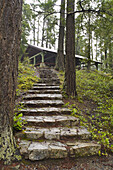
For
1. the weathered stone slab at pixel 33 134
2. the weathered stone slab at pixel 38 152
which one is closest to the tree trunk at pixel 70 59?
the weathered stone slab at pixel 33 134

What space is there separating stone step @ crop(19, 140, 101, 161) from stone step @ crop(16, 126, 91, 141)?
16 cm

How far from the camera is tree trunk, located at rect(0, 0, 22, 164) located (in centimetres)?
185

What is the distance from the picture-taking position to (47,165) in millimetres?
1995

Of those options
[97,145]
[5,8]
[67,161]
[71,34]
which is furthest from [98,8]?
[67,161]

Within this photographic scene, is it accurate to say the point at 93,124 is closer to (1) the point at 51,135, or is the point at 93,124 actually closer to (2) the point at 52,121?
(2) the point at 52,121

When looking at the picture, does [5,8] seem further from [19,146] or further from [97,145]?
[97,145]

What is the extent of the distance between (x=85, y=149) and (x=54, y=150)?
0.67 meters

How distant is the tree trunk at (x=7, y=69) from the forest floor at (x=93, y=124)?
0.27 m

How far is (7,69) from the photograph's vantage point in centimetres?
193

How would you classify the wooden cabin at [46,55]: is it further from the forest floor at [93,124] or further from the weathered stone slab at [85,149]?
the weathered stone slab at [85,149]

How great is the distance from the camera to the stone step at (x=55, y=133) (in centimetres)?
252

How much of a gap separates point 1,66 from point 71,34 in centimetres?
419

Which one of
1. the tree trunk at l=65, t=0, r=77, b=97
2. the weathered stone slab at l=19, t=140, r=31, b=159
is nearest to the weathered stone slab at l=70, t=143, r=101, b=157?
the weathered stone slab at l=19, t=140, r=31, b=159

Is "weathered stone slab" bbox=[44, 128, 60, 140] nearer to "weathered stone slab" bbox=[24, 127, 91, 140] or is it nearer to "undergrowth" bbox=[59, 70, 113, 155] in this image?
"weathered stone slab" bbox=[24, 127, 91, 140]
